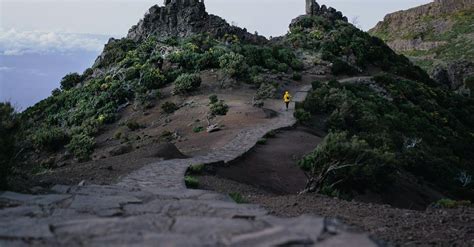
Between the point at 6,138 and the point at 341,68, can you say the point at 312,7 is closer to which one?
the point at 341,68

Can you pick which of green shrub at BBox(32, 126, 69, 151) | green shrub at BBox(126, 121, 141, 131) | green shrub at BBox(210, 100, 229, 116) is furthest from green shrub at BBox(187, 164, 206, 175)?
green shrub at BBox(32, 126, 69, 151)

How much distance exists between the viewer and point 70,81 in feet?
145

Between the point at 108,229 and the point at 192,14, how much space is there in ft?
152

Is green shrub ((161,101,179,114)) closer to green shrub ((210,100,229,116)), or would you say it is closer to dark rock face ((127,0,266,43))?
green shrub ((210,100,229,116))

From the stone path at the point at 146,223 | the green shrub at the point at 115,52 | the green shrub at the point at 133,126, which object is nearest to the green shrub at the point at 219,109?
the green shrub at the point at 133,126

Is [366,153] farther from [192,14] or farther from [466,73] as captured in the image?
[466,73]

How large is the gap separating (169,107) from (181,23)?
22850 mm

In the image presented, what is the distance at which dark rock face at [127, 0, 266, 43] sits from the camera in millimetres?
49719

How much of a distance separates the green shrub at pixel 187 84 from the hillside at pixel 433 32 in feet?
151

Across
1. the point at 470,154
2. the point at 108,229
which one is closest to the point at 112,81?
the point at 470,154

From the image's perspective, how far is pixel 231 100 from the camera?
29.3m

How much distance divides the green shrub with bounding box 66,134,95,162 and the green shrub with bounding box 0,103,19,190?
13.6 metres

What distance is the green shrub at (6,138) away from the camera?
8.46 meters

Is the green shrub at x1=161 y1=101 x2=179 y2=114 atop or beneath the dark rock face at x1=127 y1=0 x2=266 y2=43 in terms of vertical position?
beneath
